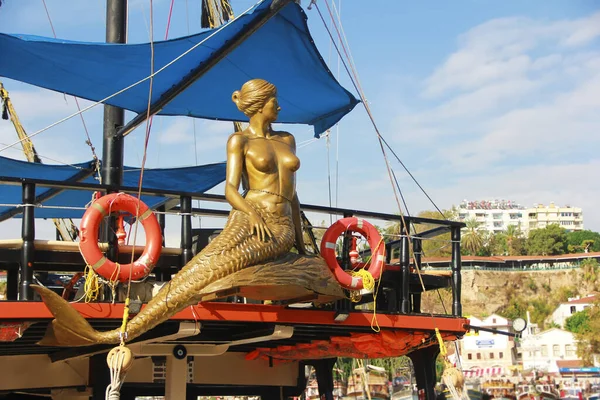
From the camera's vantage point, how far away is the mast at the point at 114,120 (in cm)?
980

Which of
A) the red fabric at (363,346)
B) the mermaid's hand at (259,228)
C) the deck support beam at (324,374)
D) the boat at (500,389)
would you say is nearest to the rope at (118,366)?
the mermaid's hand at (259,228)

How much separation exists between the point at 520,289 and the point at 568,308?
35.0 ft

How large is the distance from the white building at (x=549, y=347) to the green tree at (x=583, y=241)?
3521 cm

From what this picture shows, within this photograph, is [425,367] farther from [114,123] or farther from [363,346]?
[114,123]

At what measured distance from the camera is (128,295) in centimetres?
673

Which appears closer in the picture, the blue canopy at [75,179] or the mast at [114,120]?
the mast at [114,120]

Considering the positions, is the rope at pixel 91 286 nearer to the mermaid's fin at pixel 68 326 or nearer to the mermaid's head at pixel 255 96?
the mermaid's fin at pixel 68 326

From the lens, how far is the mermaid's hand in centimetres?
690

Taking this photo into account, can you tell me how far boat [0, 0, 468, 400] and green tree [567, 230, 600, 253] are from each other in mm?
111116

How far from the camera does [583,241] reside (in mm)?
116562

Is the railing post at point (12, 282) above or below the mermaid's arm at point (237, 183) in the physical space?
below

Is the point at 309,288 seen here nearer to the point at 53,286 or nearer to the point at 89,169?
the point at 53,286

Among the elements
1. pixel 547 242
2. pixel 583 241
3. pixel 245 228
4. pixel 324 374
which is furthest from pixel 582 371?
pixel 245 228

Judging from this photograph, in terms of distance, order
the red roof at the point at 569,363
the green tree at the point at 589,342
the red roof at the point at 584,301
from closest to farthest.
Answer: the red roof at the point at 569,363 → the green tree at the point at 589,342 → the red roof at the point at 584,301
